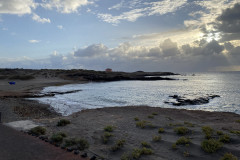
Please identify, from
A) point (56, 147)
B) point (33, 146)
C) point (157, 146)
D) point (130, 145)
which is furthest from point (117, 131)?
point (33, 146)

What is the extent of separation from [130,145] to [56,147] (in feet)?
12.9

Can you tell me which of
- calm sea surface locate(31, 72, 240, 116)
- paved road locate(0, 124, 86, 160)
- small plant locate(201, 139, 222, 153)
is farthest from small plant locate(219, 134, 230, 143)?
calm sea surface locate(31, 72, 240, 116)

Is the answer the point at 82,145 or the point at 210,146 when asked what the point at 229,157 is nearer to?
the point at 210,146

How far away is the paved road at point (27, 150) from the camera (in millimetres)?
8248

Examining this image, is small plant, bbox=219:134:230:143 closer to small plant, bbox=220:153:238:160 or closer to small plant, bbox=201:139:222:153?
small plant, bbox=201:139:222:153

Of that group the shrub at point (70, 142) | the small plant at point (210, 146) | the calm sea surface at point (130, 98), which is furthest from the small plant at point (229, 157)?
the calm sea surface at point (130, 98)

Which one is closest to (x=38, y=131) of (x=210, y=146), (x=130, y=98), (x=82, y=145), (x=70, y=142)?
(x=70, y=142)

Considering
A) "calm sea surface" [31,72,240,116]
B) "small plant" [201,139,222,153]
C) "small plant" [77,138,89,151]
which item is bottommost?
"calm sea surface" [31,72,240,116]

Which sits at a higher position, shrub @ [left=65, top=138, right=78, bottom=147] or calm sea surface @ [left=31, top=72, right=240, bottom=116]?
shrub @ [left=65, top=138, right=78, bottom=147]

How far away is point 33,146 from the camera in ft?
31.2

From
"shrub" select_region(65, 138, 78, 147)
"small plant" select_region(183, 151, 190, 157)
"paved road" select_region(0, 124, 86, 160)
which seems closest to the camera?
"paved road" select_region(0, 124, 86, 160)

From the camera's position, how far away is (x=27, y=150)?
29.4ft

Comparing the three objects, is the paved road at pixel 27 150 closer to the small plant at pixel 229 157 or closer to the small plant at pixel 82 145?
the small plant at pixel 82 145

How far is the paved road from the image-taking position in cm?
825
